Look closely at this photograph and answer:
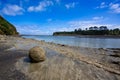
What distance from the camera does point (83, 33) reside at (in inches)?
5940

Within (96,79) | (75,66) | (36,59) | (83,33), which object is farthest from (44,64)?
(83,33)

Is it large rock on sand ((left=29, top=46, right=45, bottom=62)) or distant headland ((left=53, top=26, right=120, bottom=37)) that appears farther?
distant headland ((left=53, top=26, right=120, bottom=37))

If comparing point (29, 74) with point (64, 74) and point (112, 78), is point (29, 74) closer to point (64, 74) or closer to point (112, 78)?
point (64, 74)

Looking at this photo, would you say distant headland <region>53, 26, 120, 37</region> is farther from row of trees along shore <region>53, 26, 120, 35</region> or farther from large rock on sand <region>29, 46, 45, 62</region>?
large rock on sand <region>29, 46, 45, 62</region>

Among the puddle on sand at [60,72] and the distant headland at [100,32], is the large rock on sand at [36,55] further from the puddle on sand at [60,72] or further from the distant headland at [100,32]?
the distant headland at [100,32]

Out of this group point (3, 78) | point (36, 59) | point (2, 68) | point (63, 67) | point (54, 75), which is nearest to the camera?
point (3, 78)

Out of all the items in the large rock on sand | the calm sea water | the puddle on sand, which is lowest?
the calm sea water

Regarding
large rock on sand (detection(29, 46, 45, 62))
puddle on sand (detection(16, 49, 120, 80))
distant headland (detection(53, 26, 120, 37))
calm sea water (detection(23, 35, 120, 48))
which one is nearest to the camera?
puddle on sand (detection(16, 49, 120, 80))

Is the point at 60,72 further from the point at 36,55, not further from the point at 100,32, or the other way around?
the point at 100,32

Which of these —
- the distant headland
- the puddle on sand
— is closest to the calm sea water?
the puddle on sand

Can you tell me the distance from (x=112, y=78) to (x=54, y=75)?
2921mm

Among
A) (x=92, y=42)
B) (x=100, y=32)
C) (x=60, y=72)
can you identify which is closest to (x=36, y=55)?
(x=60, y=72)

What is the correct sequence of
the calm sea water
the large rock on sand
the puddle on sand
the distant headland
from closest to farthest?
the puddle on sand → the large rock on sand → the calm sea water → the distant headland

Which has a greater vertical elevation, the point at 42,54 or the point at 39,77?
the point at 42,54
